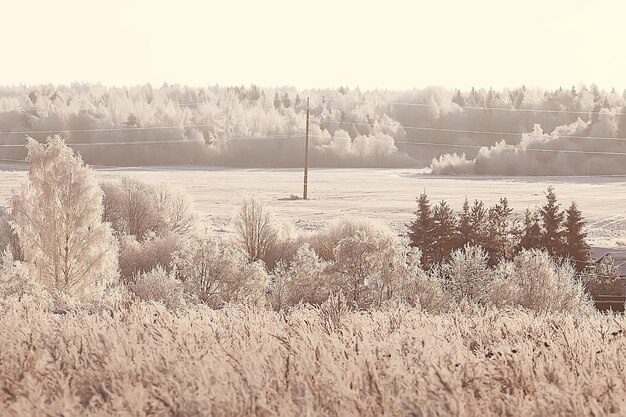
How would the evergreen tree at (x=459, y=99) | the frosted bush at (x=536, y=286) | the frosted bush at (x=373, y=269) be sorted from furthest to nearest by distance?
1. the evergreen tree at (x=459, y=99)
2. the frosted bush at (x=373, y=269)
3. the frosted bush at (x=536, y=286)

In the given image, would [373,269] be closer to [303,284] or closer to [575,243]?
[303,284]

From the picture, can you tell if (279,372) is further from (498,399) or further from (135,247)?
(135,247)

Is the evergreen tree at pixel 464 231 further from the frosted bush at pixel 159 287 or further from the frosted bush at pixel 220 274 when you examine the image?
the frosted bush at pixel 159 287

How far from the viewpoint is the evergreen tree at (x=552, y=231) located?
159 feet

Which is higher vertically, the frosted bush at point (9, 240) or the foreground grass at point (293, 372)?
the foreground grass at point (293, 372)

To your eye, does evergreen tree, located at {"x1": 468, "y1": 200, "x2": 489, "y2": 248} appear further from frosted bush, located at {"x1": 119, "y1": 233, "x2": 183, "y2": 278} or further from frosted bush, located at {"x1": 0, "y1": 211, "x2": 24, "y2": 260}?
frosted bush, located at {"x1": 0, "y1": 211, "x2": 24, "y2": 260}

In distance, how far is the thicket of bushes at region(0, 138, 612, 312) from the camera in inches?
1507

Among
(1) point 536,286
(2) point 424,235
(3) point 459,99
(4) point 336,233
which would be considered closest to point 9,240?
(4) point 336,233

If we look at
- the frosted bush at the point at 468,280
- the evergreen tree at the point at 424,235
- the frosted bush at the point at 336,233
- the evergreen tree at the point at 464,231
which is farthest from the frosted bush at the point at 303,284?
the evergreen tree at the point at 464,231

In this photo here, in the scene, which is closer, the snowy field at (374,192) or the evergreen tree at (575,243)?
the evergreen tree at (575,243)

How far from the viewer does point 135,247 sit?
54938mm

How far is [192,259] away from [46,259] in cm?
1052

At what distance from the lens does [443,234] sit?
50.2 metres

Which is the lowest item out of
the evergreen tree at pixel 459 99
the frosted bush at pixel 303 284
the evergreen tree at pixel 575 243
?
the frosted bush at pixel 303 284
